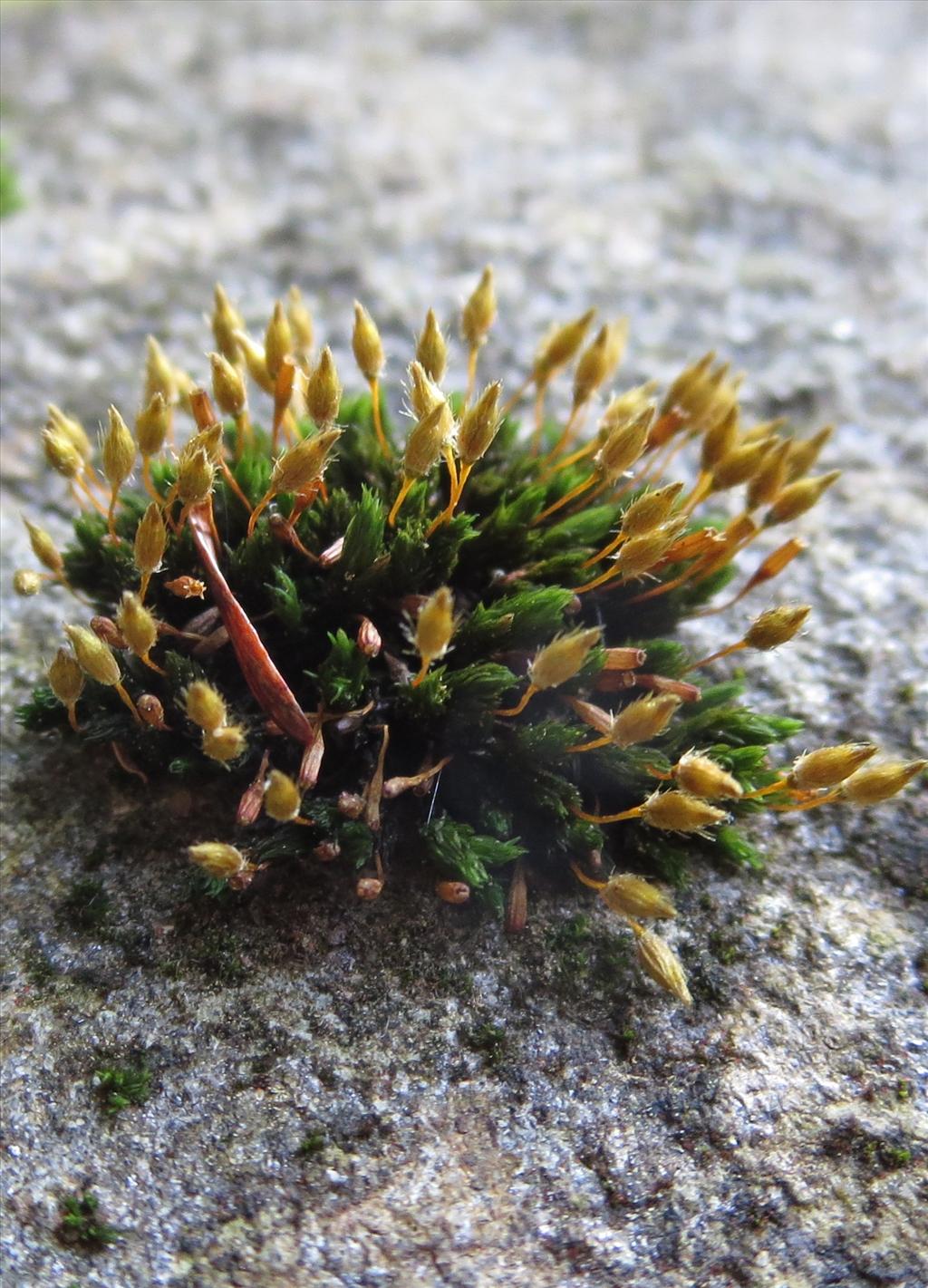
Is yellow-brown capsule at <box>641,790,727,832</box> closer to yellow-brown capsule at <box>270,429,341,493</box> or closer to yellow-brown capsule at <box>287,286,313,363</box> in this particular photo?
yellow-brown capsule at <box>270,429,341,493</box>

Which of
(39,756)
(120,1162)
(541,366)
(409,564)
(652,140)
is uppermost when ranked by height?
(652,140)

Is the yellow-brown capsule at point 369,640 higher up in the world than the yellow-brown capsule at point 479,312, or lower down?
lower down

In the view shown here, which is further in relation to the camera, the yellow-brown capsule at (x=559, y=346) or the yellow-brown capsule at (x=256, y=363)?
the yellow-brown capsule at (x=559, y=346)

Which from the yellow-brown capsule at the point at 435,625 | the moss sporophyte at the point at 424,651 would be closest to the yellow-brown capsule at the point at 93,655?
the moss sporophyte at the point at 424,651

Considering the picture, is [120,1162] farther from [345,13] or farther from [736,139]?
[345,13]

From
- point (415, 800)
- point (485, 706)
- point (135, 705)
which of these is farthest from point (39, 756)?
point (485, 706)

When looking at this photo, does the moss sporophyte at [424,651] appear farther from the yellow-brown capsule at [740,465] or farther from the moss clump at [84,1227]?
the moss clump at [84,1227]

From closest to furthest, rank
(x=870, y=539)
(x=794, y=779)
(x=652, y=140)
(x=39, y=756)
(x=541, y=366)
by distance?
(x=794, y=779), (x=39, y=756), (x=541, y=366), (x=870, y=539), (x=652, y=140)
